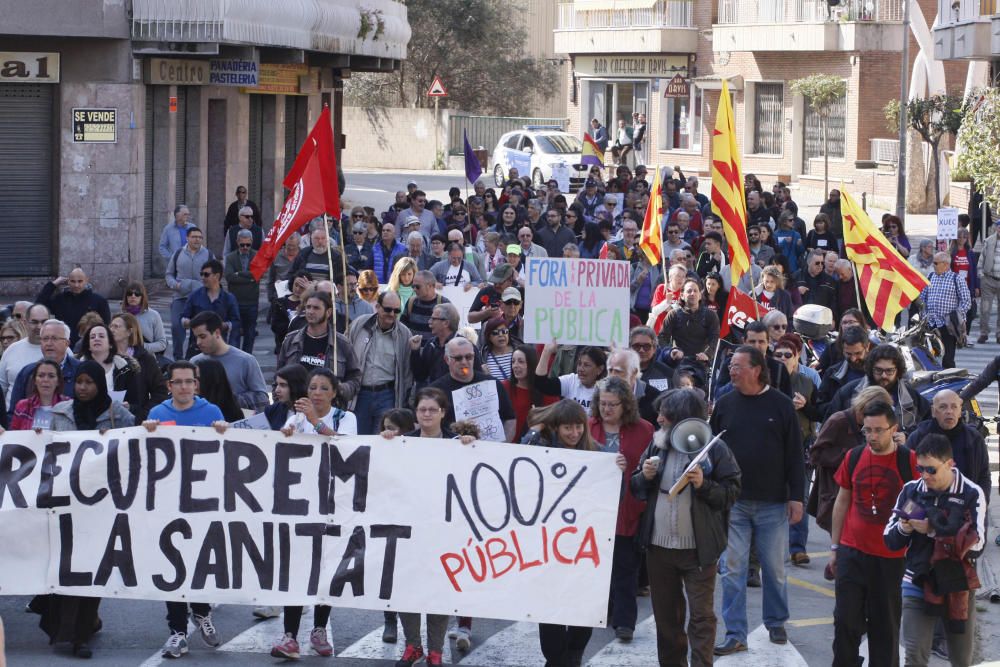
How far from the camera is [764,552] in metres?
9.24

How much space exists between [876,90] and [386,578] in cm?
3750

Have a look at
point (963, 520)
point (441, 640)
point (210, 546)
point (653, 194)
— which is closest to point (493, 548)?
point (441, 640)

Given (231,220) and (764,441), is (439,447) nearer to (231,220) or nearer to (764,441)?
(764,441)

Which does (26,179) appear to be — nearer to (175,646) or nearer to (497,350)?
(497,350)

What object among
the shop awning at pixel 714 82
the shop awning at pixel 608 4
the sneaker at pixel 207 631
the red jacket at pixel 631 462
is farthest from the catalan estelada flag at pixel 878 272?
the shop awning at pixel 608 4

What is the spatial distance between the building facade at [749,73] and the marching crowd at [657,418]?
29982 mm

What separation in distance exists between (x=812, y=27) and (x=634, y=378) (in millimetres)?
36064

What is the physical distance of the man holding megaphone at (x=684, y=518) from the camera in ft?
26.9

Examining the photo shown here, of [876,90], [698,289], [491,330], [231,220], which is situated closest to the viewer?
[491,330]

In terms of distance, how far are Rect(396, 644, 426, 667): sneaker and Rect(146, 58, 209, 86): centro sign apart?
641 inches

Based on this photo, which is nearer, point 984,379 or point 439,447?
point 439,447

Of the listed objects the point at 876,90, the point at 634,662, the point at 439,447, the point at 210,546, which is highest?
the point at 876,90

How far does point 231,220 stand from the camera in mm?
23469

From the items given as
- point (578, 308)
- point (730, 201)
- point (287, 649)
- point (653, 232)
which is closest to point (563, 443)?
point (287, 649)
